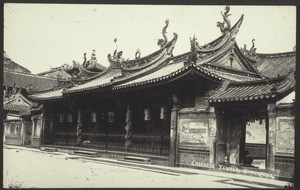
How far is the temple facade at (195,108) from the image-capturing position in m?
12.3

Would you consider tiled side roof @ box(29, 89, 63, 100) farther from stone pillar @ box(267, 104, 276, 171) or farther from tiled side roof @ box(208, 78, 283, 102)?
stone pillar @ box(267, 104, 276, 171)

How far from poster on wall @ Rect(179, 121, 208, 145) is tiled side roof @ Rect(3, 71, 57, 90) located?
32.3m

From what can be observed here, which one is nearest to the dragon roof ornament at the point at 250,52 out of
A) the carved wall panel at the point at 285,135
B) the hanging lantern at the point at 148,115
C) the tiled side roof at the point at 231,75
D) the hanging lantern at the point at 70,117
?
the tiled side roof at the point at 231,75

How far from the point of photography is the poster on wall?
14.5m

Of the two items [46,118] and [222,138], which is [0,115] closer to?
[222,138]

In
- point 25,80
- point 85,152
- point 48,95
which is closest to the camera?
point 85,152

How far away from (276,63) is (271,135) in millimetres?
10311

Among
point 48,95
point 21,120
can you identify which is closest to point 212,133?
point 48,95

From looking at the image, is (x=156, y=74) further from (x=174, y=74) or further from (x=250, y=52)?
(x=250, y=52)

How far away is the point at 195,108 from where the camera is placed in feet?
49.5

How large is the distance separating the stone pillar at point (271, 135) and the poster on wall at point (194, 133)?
272cm

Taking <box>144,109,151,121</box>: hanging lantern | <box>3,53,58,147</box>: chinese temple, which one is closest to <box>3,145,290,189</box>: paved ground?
<box>144,109,151,121</box>: hanging lantern

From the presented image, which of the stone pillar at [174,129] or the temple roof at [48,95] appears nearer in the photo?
the stone pillar at [174,129]

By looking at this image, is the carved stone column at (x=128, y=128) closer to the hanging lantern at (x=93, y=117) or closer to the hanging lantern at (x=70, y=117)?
the hanging lantern at (x=93, y=117)
